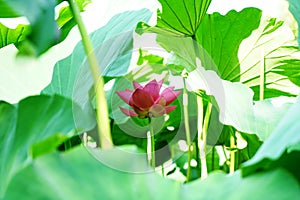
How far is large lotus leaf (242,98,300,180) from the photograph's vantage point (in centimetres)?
34

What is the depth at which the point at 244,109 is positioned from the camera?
0.70 metres

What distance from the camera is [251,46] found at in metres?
1.14

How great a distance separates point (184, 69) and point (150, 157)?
1.05ft

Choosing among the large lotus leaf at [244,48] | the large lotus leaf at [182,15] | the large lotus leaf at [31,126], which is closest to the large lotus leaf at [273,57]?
the large lotus leaf at [244,48]

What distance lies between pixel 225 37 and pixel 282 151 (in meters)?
0.77

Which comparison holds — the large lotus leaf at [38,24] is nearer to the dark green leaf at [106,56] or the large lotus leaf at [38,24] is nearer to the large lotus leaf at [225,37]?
the dark green leaf at [106,56]

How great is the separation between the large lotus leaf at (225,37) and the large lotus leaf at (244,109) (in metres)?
0.24

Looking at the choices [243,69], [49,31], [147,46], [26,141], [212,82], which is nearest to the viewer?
[49,31]

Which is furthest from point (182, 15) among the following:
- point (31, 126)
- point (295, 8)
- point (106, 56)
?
point (31, 126)

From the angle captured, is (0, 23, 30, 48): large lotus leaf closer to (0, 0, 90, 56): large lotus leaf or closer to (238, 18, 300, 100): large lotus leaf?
(238, 18, 300, 100): large lotus leaf

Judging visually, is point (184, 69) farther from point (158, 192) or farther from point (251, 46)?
point (158, 192)

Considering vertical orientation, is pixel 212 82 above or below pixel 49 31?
below

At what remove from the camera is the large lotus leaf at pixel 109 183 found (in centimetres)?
34

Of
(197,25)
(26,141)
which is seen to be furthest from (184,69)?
(26,141)
